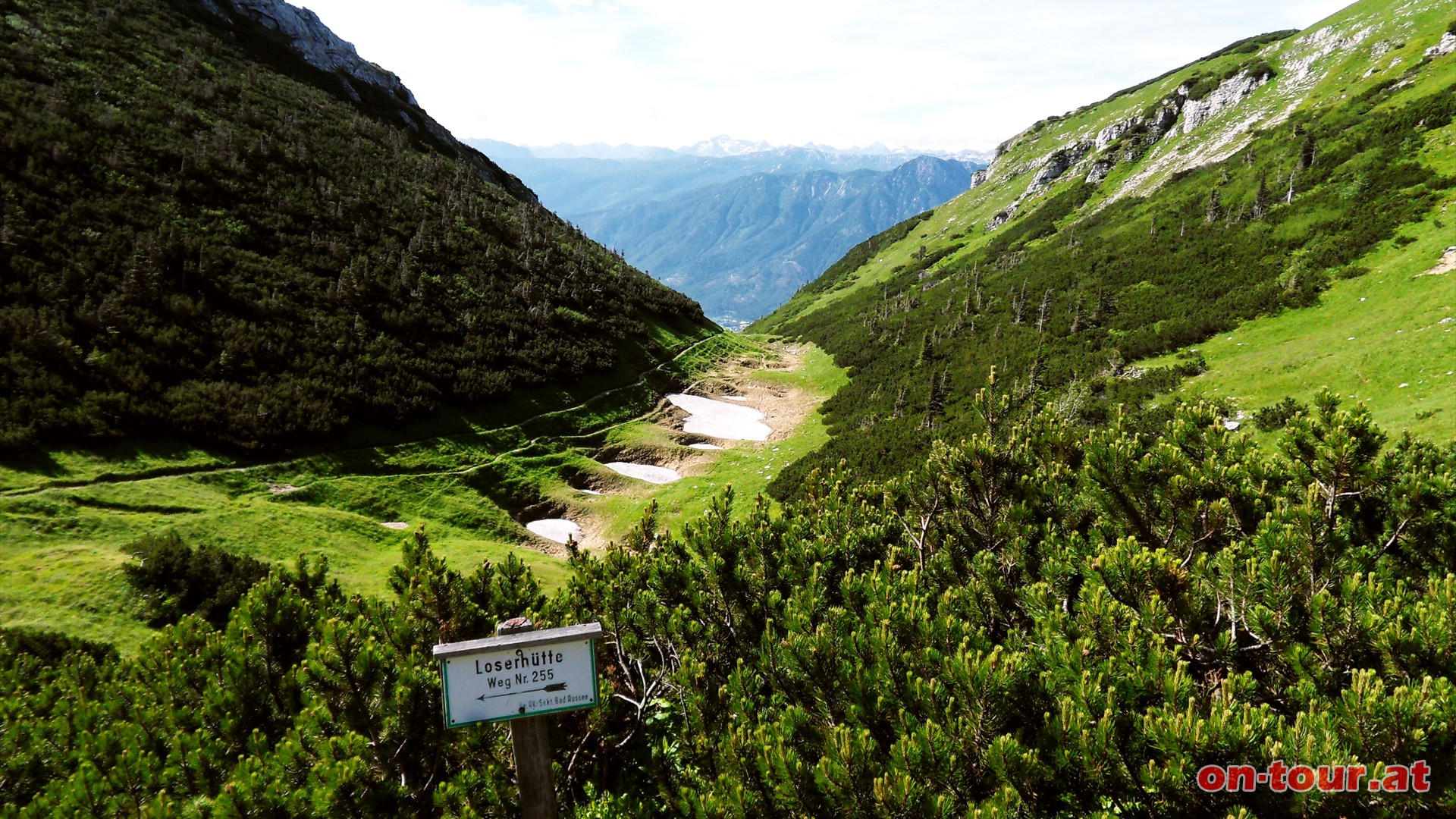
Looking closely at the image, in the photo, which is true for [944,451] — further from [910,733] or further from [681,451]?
[681,451]

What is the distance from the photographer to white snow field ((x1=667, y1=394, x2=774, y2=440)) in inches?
1812

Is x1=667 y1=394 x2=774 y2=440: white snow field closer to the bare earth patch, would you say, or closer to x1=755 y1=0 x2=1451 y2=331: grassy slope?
the bare earth patch

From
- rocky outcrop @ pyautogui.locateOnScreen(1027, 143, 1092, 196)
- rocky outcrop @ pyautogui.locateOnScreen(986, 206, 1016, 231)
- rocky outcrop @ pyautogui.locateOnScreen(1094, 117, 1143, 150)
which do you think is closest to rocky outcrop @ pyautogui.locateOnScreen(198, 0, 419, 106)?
rocky outcrop @ pyautogui.locateOnScreen(986, 206, 1016, 231)

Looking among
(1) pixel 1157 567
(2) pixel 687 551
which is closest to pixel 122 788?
(2) pixel 687 551

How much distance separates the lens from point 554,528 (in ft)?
103

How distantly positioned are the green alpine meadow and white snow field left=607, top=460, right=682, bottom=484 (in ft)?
1.69

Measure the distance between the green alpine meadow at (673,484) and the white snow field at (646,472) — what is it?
1.69ft

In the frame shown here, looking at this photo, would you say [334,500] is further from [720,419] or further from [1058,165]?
[1058,165]

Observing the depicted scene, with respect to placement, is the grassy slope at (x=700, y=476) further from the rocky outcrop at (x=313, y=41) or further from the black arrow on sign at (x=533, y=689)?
the rocky outcrop at (x=313, y=41)

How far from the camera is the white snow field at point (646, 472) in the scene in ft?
124

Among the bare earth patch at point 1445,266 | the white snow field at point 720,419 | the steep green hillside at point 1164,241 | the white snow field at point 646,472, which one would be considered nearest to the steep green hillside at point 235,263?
the white snow field at point 720,419

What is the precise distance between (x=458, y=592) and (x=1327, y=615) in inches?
322

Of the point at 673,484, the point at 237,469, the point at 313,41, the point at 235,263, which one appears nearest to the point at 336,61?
the point at 313,41

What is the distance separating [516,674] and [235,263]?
43955 millimetres
